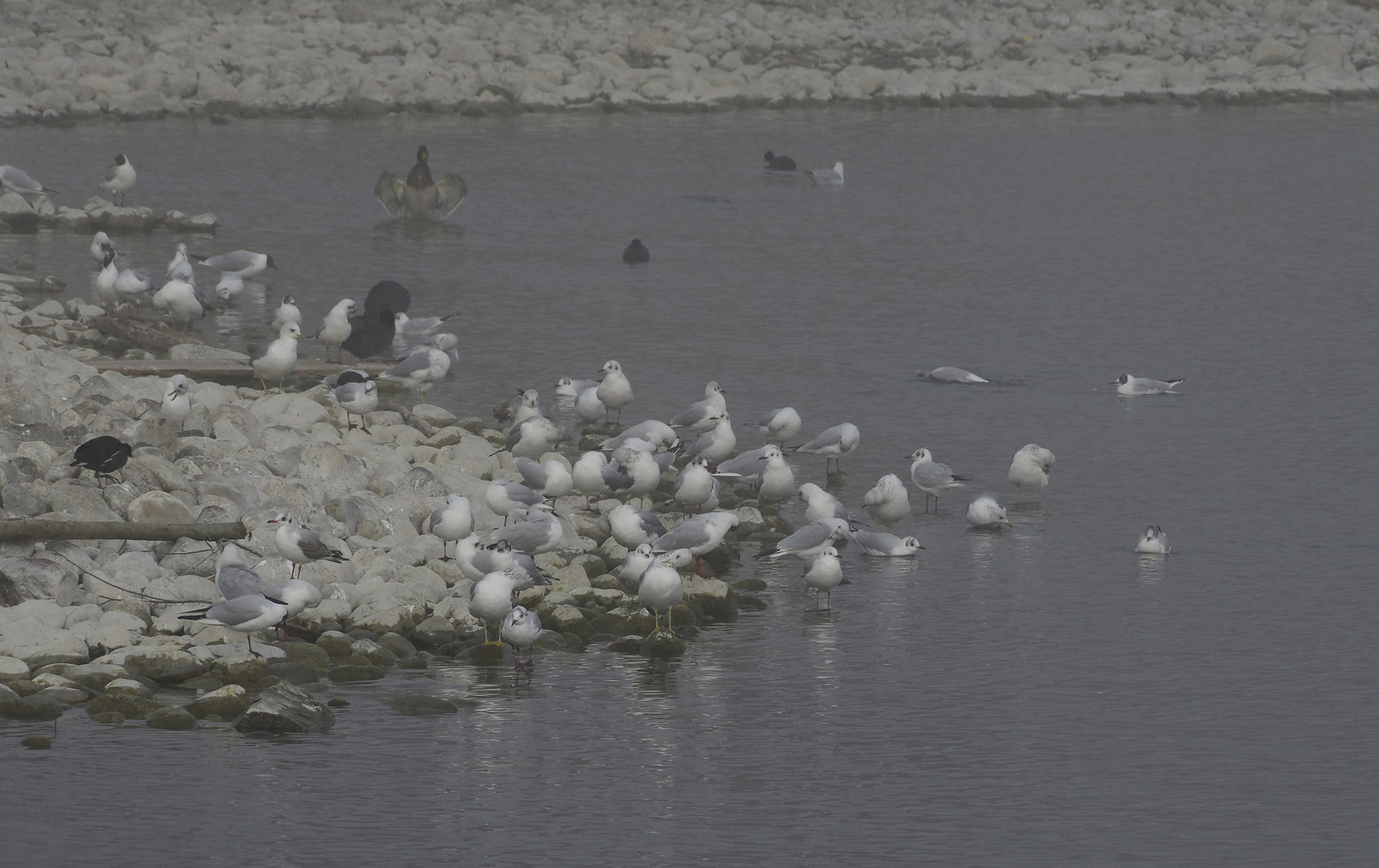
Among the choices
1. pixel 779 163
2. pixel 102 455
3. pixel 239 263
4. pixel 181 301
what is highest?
pixel 779 163

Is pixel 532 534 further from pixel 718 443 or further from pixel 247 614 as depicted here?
pixel 718 443

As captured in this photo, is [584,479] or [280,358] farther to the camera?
[280,358]

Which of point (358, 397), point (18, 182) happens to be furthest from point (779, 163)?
point (358, 397)

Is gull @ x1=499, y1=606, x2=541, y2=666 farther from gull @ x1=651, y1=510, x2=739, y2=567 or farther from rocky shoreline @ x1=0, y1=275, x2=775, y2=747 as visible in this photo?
gull @ x1=651, y1=510, x2=739, y2=567

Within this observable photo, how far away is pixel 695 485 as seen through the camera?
1573 cm

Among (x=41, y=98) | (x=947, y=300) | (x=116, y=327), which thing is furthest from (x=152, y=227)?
(x=41, y=98)

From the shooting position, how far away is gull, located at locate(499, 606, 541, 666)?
12.5 meters

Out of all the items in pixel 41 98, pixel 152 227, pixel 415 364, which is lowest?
pixel 415 364

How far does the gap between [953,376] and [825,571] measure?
778 cm

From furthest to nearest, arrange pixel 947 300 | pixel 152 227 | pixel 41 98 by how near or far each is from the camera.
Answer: pixel 41 98
pixel 152 227
pixel 947 300

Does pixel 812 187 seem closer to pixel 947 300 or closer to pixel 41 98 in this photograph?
pixel 947 300

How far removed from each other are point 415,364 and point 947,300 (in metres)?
9.95

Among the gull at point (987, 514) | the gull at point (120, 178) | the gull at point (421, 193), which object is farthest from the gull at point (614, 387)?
the gull at point (120, 178)

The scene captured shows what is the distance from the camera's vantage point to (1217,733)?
11617 millimetres
